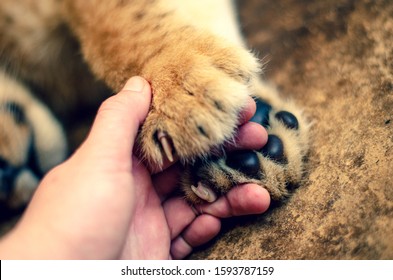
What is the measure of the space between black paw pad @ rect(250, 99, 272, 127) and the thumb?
23 cm

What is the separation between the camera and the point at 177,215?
95 cm

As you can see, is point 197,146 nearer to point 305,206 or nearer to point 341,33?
point 305,206

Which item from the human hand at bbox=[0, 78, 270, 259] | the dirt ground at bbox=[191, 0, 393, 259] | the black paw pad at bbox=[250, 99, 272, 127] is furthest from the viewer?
the black paw pad at bbox=[250, 99, 272, 127]

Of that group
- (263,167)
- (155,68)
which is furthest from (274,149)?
(155,68)

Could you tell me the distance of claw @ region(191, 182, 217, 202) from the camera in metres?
0.88

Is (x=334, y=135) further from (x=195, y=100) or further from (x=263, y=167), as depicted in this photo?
(x=195, y=100)

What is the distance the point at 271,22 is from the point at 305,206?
755mm

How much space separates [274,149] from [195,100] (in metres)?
0.19

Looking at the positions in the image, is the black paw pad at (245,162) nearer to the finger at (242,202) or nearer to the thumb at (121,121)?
the finger at (242,202)

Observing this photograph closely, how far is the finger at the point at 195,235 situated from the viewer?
924 millimetres

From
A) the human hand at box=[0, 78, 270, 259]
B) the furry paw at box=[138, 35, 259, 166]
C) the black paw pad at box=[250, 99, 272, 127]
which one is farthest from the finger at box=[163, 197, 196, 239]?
the black paw pad at box=[250, 99, 272, 127]

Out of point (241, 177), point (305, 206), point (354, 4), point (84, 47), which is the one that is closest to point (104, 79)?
point (84, 47)

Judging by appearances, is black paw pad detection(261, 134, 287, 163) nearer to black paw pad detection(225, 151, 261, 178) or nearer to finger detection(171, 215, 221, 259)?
black paw pad detection(225, 151, 261, 178)

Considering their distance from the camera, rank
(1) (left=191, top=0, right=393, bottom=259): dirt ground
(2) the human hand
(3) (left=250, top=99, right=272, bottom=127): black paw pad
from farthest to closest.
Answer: (3) (left=250, top=99, right=272, bottom=127): black paw pad → (1) (left=191, top=0, right=393, bottom=259): dirt ground → (2) the human hand
